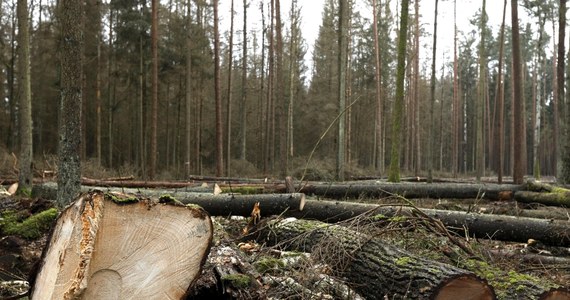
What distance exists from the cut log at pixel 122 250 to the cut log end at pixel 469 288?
1.73 meters

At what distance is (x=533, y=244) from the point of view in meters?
6.97

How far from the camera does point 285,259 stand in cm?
446

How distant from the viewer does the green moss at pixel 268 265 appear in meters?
4.23

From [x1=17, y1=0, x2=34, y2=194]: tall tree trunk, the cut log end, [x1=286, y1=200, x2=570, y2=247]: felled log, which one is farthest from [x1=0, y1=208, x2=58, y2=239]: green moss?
the cut log end

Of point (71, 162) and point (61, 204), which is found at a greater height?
point (71, 162)

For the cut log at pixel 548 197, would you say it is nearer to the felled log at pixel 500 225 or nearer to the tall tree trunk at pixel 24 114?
the felled log at pixel 500 225

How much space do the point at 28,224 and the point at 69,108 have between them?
1.62 meters

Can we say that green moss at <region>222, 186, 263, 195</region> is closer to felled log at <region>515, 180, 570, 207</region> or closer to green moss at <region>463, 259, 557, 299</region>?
felled log at <region>515, 180, 570, 207</region>

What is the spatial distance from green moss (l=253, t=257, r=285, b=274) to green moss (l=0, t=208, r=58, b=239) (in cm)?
326

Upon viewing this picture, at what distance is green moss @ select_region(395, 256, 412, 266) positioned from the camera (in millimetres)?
3811

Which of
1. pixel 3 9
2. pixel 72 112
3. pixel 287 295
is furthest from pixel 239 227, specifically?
pixel 3 9

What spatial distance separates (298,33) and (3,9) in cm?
1645

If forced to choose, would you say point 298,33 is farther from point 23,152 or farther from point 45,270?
point 45,270

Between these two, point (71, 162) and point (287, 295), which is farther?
point (71, 162)
